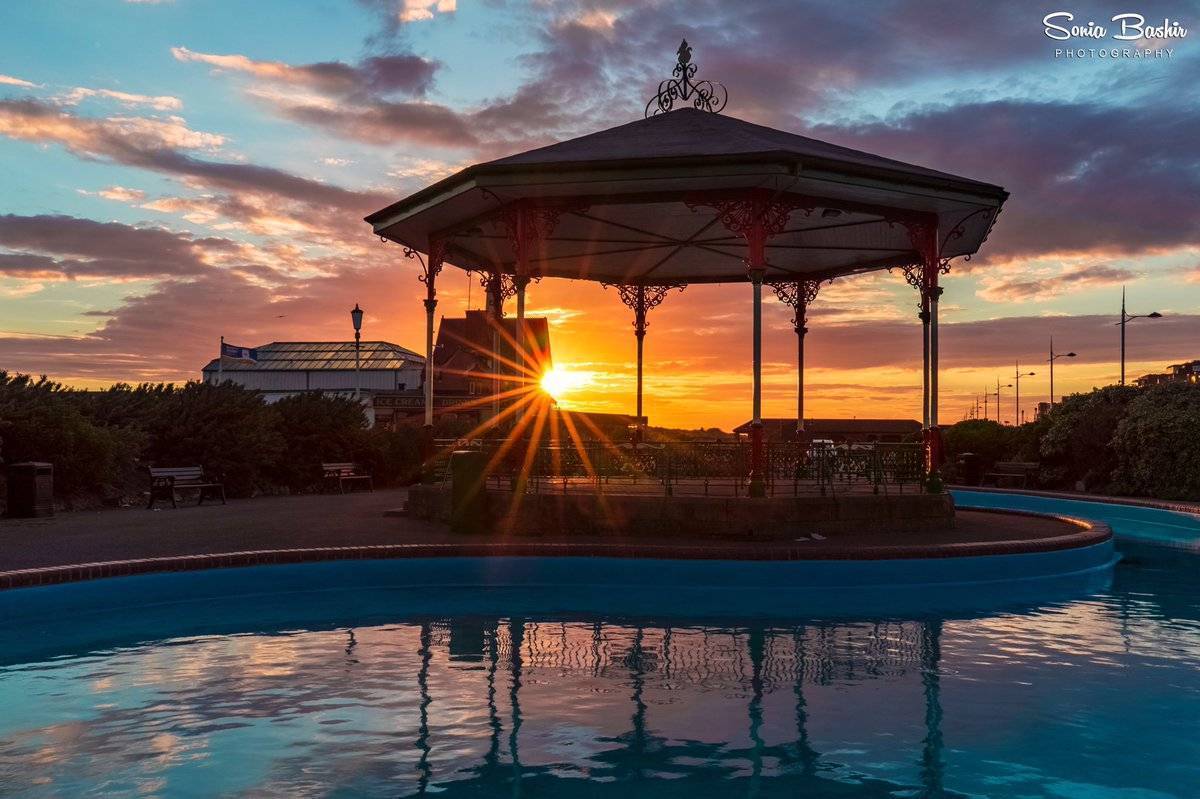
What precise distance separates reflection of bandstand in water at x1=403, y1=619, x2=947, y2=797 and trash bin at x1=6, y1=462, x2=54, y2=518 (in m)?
11.0

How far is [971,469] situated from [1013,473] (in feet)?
9.19

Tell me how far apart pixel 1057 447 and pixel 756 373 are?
18180 mm

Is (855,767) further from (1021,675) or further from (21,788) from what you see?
(21,788)

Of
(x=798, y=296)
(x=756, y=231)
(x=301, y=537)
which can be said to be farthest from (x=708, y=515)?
(x=798, y=296)

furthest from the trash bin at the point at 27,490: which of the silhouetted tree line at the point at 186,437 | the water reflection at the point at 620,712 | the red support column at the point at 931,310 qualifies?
the red support column at the point at 931,310

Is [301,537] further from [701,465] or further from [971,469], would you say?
[971,469]

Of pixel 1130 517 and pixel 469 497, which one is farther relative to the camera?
pixel 1130 517

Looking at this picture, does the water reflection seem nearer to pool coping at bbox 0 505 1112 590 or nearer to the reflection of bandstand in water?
the reflection of bandstand in water

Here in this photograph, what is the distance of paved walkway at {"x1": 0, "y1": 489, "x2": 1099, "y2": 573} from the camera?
38.5 ft

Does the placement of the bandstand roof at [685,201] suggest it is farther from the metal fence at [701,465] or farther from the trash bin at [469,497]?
the trash bin at [469,497]

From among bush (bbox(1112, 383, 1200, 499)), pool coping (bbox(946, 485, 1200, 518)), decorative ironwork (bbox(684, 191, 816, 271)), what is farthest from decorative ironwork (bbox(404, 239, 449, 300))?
bush (bbox(1112, 383, 1200, 499))

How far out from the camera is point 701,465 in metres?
15.2

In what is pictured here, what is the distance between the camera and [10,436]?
16812mm

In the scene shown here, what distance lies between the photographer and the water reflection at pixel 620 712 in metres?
5.29
